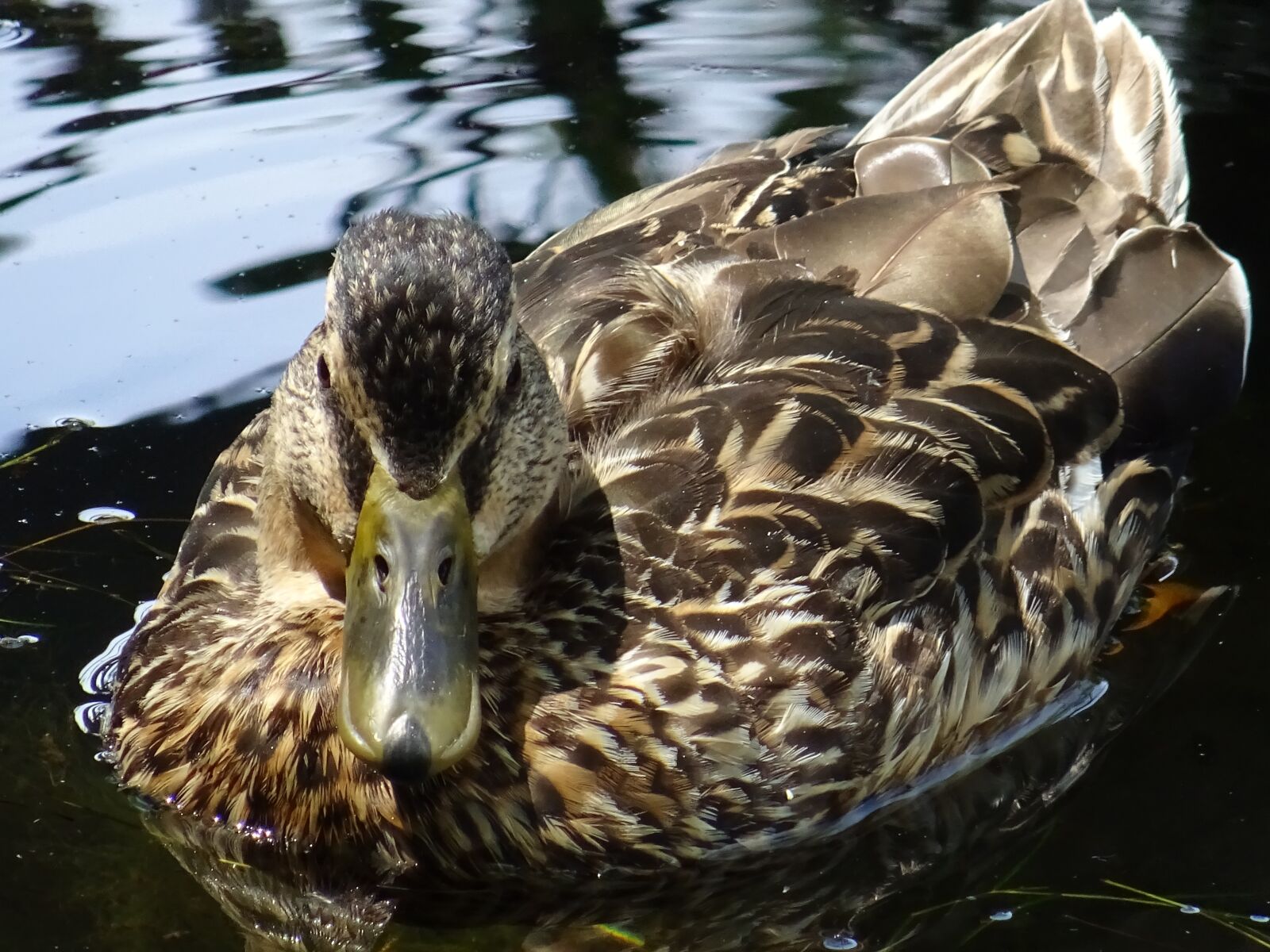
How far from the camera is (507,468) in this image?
4.57 metres

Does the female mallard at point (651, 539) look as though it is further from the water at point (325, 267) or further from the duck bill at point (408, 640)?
the water at point (325, 267)

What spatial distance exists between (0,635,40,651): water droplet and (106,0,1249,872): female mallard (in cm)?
52

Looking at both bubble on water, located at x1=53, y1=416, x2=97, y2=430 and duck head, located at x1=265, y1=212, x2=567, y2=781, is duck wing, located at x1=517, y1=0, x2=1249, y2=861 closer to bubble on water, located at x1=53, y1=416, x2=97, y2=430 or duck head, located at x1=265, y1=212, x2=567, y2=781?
duck head, located at x1=265, y1=212, x2=567, y2=781

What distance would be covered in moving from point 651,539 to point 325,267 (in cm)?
310

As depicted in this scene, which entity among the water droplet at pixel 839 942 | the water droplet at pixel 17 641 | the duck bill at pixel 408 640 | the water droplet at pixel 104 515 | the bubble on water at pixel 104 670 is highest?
the duck bill at pixel 408 640

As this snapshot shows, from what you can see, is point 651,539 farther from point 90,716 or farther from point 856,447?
point 90,716

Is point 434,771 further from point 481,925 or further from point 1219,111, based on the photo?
point 1219,111

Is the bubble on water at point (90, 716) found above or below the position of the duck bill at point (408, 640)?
below

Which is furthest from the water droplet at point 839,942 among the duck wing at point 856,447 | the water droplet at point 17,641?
the water droplet at point 17,641

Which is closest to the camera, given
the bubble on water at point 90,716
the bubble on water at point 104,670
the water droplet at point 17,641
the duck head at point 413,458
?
the duck head at point 413,458

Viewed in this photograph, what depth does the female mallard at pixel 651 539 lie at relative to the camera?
14.2ft

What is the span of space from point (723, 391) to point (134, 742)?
5.80ft

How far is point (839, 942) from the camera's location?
459 centimetres

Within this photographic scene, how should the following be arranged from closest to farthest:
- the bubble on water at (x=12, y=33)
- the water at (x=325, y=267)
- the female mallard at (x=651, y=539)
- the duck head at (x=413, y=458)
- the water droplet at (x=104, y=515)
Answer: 1. the duck head at (x=413, y=458)
2. the female mallard at (x=651, y=539)
3. the water at (x=325, y=267)
4. the water droplet at (x=104, y=515)
5. the bubble on water at (x=12, y=33)
